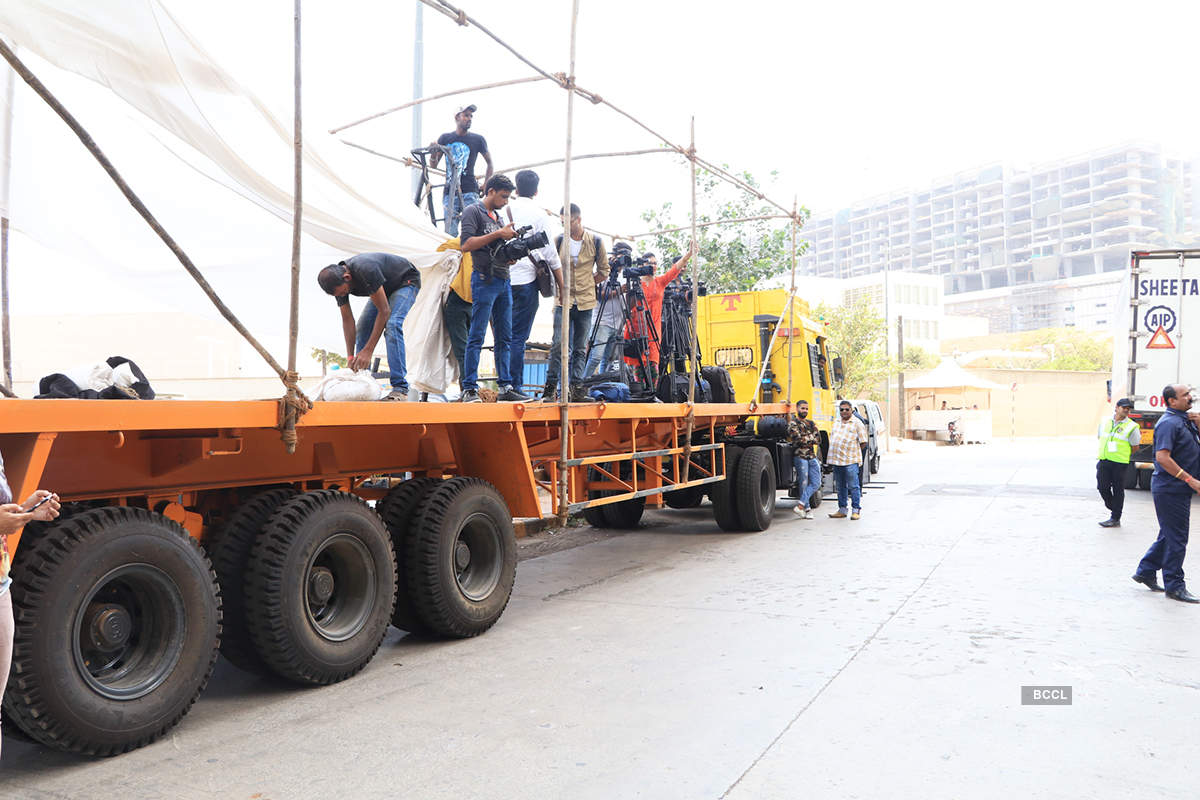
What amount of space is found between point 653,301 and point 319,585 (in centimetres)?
525

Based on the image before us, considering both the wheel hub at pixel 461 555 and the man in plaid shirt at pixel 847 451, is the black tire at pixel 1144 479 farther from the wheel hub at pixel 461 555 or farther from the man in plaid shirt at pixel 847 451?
the wheel hub at pixel 461 555

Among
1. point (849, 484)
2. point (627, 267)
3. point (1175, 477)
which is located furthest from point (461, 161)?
point (849, 484)

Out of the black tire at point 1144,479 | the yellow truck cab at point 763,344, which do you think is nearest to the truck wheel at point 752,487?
the yellow truck cab at point 763,344

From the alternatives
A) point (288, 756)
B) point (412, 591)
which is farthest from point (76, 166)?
point (288, 756)

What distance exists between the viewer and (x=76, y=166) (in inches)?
199

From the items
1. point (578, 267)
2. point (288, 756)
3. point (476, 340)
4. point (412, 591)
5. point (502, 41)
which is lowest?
point (288, 756)

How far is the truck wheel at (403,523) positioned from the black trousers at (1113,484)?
8940mm

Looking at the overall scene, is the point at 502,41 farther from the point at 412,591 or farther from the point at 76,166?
the point at 412,591

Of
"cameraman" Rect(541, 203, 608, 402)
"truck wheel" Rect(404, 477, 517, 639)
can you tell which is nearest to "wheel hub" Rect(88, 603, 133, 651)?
"truck wheel" Rect(404, 477, 517, 639)

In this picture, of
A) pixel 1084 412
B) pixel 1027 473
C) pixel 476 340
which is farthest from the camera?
pixel 1084 412

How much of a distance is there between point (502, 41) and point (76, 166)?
8.71ft

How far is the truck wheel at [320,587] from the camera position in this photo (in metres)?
4.41

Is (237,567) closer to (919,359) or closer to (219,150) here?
(219,150)

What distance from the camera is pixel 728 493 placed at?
34.8 ft
